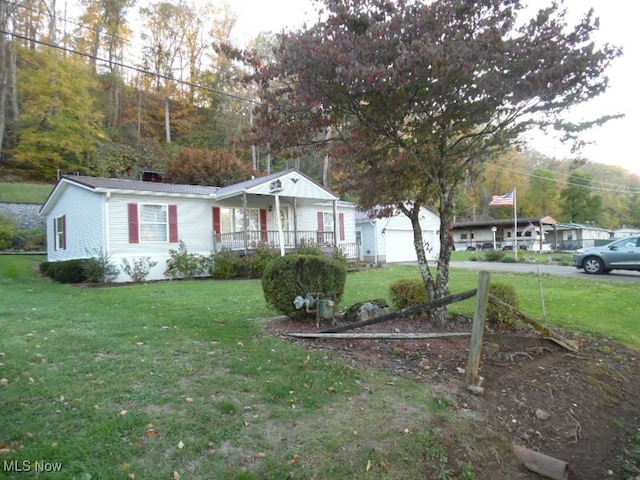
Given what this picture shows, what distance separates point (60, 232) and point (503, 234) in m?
39.4

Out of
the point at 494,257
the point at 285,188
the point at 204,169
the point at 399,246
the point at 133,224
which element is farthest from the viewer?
the point at 204,169

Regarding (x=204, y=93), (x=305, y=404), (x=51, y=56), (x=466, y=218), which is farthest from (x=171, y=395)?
(x=466, y=218)

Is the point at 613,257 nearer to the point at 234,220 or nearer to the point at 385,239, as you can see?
the point at 385,239

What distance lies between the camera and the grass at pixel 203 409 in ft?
8.54

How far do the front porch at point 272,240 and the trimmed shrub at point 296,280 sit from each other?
10205 millimetres

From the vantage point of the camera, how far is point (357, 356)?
16.0 feet

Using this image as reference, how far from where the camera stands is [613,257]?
51.2 feet

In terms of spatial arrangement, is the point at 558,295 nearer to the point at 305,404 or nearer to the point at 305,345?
the point at 305,345

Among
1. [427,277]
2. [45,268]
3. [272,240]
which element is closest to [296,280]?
[427,277]

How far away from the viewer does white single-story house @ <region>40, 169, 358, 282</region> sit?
14.7 metres

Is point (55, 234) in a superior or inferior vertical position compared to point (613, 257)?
superior

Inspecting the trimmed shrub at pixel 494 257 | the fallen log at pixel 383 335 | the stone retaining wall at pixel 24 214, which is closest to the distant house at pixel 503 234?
the trimmed shrub at pixel 494 257

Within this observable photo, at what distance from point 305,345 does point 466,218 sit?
182ft

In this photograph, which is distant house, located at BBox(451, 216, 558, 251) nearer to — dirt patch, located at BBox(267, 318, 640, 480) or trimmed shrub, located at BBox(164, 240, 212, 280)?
trimmed shrub, located at BBox(164, 240, 212, 280)
